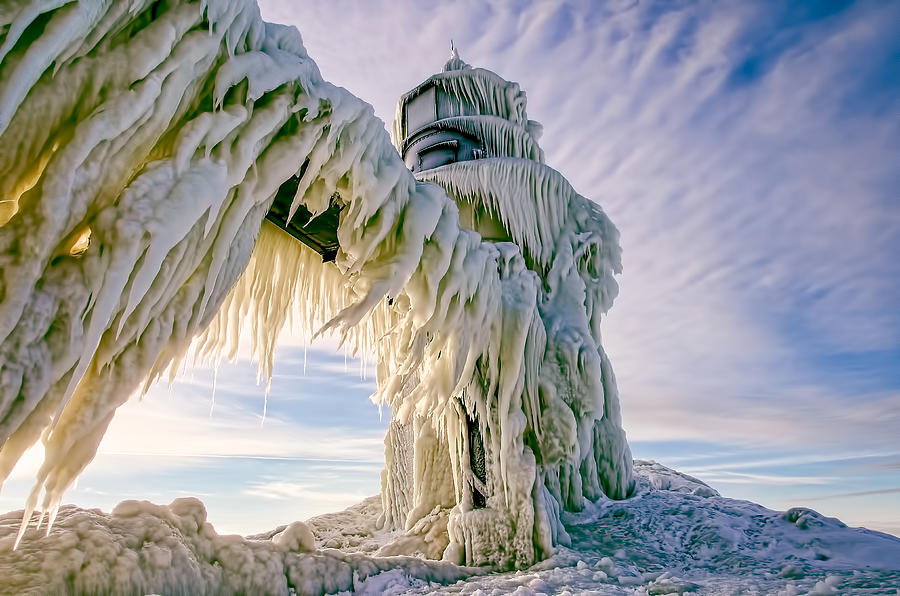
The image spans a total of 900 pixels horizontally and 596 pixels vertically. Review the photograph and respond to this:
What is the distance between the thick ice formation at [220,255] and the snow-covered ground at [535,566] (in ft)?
1.19

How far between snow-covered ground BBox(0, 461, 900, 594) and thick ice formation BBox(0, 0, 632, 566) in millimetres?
362

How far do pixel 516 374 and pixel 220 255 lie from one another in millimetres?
3146

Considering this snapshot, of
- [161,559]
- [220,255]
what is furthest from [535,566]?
[220,255]

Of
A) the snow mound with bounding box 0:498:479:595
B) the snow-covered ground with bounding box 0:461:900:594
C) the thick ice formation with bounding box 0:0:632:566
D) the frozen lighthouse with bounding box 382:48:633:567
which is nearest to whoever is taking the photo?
the thick ice formation with bounding box 0:0:632:566

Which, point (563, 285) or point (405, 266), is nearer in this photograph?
point (405, 266)

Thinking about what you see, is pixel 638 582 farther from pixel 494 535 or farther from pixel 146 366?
pixel 146 366

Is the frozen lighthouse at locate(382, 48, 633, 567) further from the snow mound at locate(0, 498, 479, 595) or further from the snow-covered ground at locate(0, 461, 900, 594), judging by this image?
the snow mound at locate(0, 498, 479, 595)

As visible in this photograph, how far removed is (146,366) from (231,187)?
927 millimetres

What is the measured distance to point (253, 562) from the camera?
3.07 m

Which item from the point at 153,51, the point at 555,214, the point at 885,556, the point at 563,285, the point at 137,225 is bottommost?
the point at 885,556

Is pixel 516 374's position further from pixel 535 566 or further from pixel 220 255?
pixel 220 255

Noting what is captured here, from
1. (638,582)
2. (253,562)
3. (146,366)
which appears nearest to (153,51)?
(146,366)

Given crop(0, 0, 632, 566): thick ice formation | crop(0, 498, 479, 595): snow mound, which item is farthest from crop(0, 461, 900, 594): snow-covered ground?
crop(0, 0, 632, 566): thick ice formation

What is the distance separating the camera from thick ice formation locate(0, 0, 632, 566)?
1.98 m
